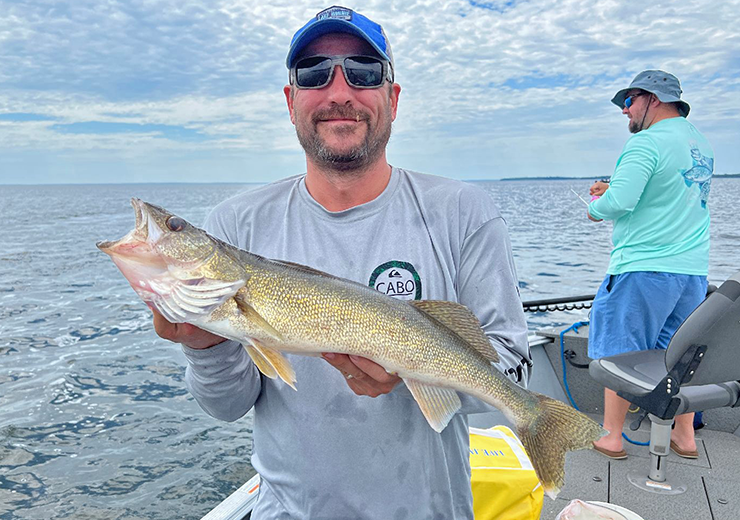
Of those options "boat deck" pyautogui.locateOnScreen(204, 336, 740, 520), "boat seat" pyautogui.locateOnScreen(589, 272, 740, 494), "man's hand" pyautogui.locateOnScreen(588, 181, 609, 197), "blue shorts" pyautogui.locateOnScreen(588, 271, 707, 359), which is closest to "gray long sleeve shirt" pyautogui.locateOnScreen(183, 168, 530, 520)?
"boat deck" pyautogui.locateOnScreen(204, 336, 740, 520)

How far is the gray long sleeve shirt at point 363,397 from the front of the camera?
7.43 feet

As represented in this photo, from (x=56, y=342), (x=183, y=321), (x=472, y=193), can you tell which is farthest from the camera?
(x=56, y=342)

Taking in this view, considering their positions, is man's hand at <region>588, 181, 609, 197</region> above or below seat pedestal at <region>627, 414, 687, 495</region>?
above

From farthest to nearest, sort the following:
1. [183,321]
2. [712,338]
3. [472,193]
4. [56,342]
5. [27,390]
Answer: [56,342]
[27,390]
[712,338]
[472,193]
[183,321]

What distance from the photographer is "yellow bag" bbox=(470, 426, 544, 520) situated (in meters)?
3.41

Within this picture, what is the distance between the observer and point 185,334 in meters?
2.18

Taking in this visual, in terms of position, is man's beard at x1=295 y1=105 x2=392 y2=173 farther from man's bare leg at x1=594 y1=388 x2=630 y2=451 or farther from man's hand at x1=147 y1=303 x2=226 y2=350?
man's bare leg at x1=594 y1=388 x2=630 y2=451

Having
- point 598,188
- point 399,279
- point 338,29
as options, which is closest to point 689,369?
point 598,188

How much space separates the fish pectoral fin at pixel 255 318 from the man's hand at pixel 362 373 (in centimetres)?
20

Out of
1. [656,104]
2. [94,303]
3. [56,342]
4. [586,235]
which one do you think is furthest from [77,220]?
[656,104]

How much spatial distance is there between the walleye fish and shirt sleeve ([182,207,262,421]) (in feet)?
0.72

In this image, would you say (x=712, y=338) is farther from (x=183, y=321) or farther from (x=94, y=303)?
(x=94, y=303)

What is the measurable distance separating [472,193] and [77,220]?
39.4m

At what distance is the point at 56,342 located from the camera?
11.8 metres
